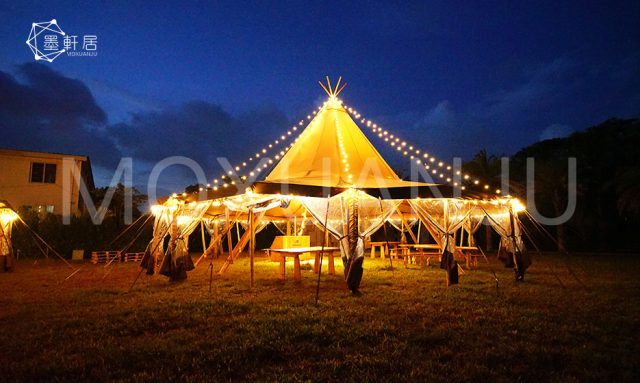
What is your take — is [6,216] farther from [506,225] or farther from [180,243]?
[506,225]

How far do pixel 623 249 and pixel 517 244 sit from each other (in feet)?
49.2

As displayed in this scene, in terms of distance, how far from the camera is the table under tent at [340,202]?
7.11 metres

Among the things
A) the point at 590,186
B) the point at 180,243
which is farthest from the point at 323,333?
the point at 590,186

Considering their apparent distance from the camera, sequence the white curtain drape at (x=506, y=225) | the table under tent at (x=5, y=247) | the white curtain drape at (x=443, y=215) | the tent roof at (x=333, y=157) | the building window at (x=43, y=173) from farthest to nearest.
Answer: the building window at (x=43, y=173), the table under tent at (x=5, y=247), the tent roof at (x=333, y=157), the white curtain drape at (x=506, y=225), the white curtain drape at (x=443, y=215)

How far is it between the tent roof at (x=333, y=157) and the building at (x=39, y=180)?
40.1ft

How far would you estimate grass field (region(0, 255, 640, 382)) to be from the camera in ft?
10.3

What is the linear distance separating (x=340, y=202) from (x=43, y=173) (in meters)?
16.0

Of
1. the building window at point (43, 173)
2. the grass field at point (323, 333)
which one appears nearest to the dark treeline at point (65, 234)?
the building window at point (43, 173)

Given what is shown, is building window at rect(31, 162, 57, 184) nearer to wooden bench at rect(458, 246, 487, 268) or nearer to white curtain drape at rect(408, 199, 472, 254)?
white curtain drape at rect(408, 199, 472, 254)

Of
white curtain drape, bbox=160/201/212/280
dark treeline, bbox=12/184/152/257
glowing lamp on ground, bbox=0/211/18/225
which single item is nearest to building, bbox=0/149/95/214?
dark treeline, bbox=12/184/152/257

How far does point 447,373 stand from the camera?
3.07 m

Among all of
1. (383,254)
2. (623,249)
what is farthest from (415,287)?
(623,249)

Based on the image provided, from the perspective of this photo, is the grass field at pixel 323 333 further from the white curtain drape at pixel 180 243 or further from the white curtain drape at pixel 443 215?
the white curtain drape at pixel 443 215

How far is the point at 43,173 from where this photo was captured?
55.0 ft
